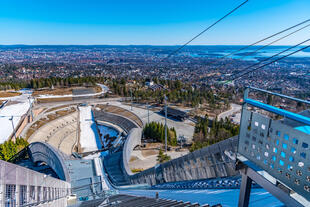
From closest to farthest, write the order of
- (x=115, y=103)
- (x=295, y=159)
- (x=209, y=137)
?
(x=295, y=159)
(x=209, y=137)
(x=115, y=103)

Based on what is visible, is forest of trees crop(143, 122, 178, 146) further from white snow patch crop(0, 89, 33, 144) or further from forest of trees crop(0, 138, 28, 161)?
white snow patch crop(0, 89, 33, 144)

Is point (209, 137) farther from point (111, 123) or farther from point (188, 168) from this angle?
point (111, 123)

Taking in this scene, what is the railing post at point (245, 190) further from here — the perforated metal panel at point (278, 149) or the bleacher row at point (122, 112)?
the bleacher row at point (122, 112)

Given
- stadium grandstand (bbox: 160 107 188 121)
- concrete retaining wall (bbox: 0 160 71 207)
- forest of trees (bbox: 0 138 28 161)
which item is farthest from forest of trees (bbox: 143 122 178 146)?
concrete retaining wall (bbox: 0 160 71 207)

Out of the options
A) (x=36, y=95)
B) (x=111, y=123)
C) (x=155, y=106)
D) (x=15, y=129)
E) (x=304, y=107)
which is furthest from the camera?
(x=36, y=95)

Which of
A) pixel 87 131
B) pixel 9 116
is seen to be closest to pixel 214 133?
pixel 87 131

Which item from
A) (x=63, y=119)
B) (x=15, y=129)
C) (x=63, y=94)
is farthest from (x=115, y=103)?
(x=15, y=129)

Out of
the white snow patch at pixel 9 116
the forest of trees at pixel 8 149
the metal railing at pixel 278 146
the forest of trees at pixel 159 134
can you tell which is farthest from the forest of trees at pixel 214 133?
the white snow patch at pixel 9 116

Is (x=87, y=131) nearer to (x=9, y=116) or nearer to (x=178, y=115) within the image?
(x=9, y=116)
